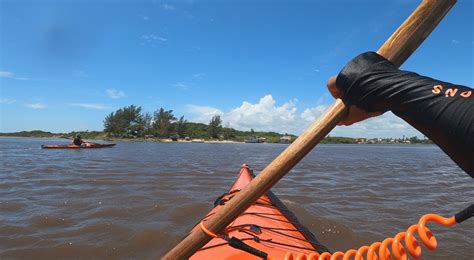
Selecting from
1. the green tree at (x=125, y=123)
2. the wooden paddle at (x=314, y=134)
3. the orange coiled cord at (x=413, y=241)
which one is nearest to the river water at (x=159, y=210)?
the wooden paddle at (x=314, y=134)

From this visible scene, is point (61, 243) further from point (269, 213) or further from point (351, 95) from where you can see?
point (351, 95)

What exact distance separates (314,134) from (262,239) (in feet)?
7.04

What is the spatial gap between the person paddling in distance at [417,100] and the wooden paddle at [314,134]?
9 cm

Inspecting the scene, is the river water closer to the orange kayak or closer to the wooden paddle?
the orange kayak

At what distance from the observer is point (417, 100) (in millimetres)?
946

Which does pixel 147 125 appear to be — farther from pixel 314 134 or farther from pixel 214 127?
pixel 314 134

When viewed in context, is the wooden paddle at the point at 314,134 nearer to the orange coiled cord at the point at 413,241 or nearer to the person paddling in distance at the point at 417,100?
the person paddling in distance at the point at 417,100

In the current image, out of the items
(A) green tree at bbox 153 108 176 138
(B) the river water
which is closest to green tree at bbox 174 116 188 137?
(A) green tree at bbox 153 108 176 138

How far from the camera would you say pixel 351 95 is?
1.13m

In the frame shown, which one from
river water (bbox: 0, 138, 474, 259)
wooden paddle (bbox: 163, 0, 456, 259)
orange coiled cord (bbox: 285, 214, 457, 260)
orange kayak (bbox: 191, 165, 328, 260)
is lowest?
river water (bbox: 0, 138, 474, 259)

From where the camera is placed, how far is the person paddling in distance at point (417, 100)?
0.87m

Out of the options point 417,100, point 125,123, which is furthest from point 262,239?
point 125,123

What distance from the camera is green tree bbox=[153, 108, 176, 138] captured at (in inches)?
3364

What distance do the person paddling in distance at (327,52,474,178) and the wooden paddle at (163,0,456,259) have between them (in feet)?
0.31
